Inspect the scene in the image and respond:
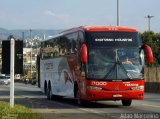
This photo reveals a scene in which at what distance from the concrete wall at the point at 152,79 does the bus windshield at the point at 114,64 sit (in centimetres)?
2222

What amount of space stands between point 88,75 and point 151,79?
2561 centimetres

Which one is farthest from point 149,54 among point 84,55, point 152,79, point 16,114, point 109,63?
point 152,79

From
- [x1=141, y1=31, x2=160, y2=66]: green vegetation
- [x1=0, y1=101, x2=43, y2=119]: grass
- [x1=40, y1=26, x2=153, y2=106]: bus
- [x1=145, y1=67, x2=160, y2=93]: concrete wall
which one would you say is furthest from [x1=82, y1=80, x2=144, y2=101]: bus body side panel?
[x1=141, y1=31, x2=160, y2=66]: green vegetation

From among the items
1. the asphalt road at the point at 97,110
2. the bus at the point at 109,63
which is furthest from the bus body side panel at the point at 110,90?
the asphalt road at the point at 97,110

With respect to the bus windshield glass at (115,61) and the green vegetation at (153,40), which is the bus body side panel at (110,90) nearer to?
the bus windshield glass at (115,61)

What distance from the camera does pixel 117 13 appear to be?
45.0 m

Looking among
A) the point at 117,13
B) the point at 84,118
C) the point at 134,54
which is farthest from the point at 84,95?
the point at 117,13

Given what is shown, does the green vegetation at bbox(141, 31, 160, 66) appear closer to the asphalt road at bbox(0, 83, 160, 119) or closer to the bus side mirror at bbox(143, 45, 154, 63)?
the asphalt road at bbox(0, 83, 160, 119)

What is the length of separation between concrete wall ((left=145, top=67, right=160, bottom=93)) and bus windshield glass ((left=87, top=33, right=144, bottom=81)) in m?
22.2

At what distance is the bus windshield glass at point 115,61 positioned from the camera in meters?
23.0

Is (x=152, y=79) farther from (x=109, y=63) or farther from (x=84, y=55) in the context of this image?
(x=84, y=55)

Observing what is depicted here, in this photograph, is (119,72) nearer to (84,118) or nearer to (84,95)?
(84,95)

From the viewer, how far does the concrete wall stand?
150ft

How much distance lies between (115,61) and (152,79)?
2526 cm
